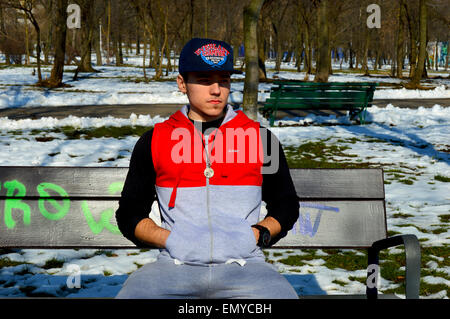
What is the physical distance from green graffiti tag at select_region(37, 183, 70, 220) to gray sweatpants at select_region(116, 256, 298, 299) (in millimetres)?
833

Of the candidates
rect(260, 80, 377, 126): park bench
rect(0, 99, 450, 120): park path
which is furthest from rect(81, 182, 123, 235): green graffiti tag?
rect(0, 99, 450, 120): park path

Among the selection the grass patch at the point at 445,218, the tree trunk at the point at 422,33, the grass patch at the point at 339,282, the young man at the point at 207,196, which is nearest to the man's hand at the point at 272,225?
the young man at the point at 207,196

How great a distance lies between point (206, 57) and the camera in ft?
7.84

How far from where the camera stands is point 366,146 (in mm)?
10117

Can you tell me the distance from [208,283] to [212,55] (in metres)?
1.06

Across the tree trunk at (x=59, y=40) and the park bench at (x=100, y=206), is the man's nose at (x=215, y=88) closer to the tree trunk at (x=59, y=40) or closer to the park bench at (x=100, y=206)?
the park bench at (x=100, y=206)

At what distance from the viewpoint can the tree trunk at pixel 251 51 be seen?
1016 cm

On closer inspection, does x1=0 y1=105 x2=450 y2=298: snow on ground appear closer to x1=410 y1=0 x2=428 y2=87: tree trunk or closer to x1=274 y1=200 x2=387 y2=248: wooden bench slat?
x1=274 y1=200 x2=387 y2=248: wooden bench slat

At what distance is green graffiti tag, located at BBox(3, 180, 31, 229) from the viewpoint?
111 inches

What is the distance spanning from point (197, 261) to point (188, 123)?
68cm

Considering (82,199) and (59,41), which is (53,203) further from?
(59,41)

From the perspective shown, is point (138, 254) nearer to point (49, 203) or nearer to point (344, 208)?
point (49, 203)

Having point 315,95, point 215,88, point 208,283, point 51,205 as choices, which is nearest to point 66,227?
point 51,205
